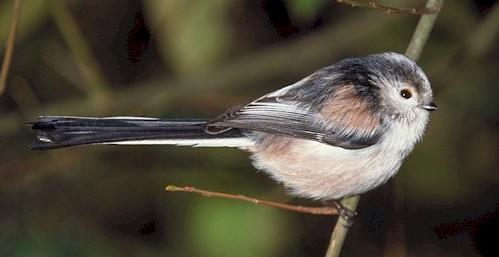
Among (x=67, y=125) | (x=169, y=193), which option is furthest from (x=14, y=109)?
(x=67, y=125)

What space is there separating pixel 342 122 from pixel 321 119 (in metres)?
0.07

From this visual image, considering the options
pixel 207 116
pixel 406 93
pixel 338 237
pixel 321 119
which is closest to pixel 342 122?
pixel 321 119

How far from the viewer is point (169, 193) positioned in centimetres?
461

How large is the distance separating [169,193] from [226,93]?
1.74ft

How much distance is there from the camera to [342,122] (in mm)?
3490

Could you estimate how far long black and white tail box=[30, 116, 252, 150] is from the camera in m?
3.18

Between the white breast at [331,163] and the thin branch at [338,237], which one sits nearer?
the thin branch at [338,237]

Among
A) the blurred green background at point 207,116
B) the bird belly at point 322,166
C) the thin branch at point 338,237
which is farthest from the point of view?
the blurred green background at point 207,116

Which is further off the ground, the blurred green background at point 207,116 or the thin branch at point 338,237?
the blurred green background at point 207,116

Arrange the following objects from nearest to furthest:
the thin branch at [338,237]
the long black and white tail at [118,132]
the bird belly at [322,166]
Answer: the long black and white tail at [118,132] < the thin branch at [338,237] < the bird belly at [322,166]

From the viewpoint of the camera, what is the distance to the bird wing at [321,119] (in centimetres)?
346

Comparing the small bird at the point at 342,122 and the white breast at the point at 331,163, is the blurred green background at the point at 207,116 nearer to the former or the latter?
the white breast at the point at 331,163

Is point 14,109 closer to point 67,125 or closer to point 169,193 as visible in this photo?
point 169,193

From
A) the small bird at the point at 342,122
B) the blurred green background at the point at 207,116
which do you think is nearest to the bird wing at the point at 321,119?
the small bird at the point at 342,122
